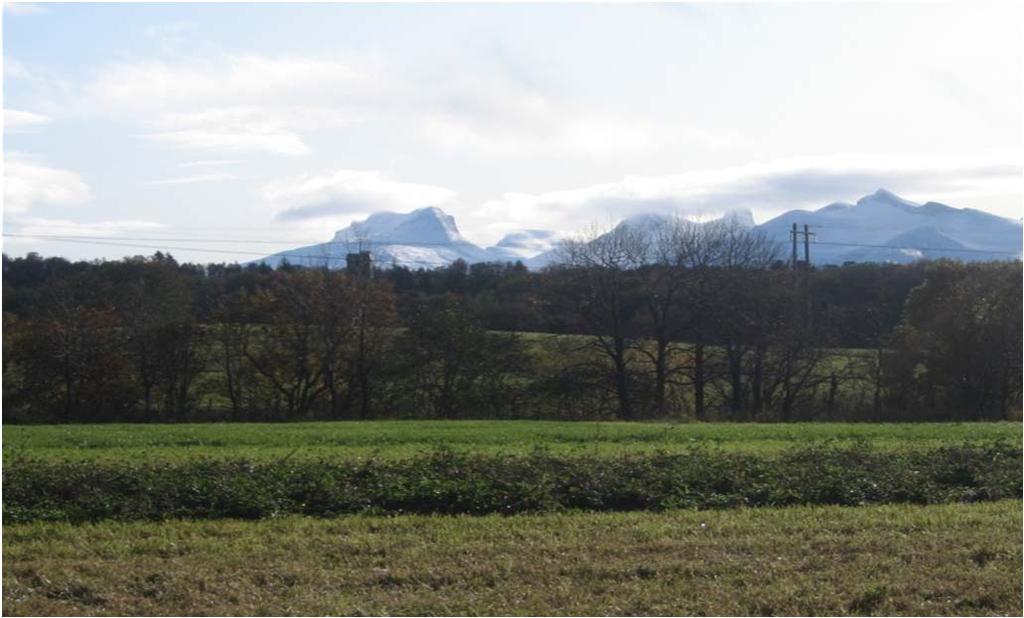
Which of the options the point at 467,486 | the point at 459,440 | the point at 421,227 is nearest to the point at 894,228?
the point at 421,227

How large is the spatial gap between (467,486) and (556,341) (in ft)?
120

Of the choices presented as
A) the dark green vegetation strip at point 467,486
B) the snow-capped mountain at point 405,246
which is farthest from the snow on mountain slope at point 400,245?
the dark green vegetation strip at point 467,486

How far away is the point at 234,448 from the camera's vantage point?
67.4 feet

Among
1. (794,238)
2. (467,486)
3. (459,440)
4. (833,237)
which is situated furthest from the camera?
(833,237)

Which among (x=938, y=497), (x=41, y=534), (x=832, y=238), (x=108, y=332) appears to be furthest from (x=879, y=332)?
(x=832, y=238)

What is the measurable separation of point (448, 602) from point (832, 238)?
334 ft

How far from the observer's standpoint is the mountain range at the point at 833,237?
59.7m

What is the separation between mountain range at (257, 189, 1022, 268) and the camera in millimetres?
59656

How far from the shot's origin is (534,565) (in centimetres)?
870

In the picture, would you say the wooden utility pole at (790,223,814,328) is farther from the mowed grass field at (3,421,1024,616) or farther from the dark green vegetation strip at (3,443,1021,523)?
the mowed grass field at (3,421,1024,616)

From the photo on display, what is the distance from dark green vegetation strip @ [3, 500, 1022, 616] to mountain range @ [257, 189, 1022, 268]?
141 feet

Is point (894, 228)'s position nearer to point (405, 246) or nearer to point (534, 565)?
point (405, 246)

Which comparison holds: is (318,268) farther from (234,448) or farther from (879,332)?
(234,448)

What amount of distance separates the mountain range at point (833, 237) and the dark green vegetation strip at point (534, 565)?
141 ft
